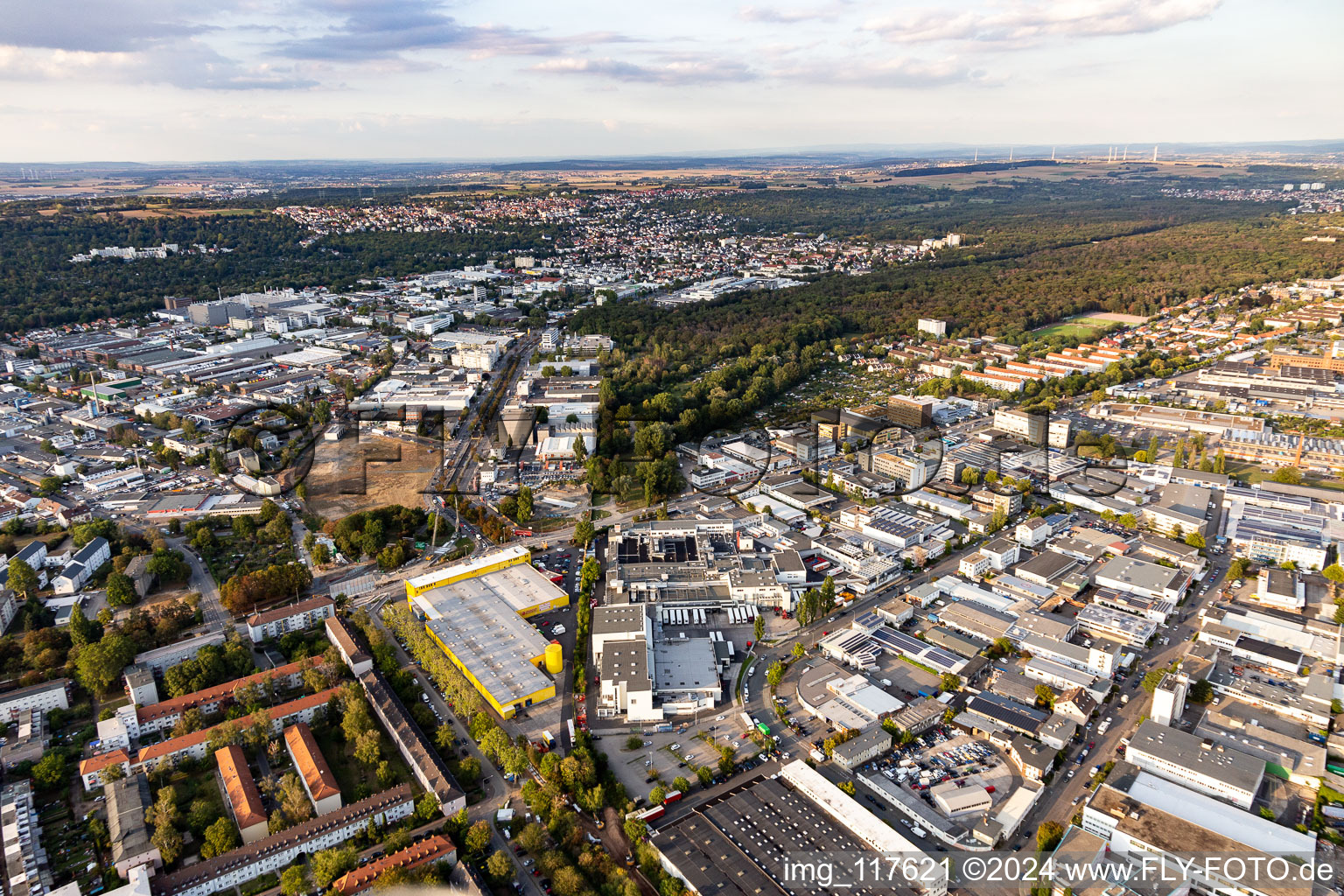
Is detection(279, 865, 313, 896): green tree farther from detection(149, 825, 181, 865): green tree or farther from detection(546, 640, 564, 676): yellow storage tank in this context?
detection(546, 640, 564, 676): yellow storage tank

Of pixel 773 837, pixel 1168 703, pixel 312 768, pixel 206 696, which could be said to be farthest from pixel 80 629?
pixel 1168 703

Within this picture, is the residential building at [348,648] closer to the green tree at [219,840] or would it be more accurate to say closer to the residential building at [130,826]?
the residential building at [130,826]

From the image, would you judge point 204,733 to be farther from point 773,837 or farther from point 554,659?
point 773,837

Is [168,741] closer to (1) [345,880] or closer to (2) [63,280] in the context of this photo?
(1) [345,880]

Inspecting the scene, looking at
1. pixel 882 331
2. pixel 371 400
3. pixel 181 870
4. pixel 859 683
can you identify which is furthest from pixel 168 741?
pixel 882 331

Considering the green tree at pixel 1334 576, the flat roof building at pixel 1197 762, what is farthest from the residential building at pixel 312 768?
the green tree at pixel 1334 576

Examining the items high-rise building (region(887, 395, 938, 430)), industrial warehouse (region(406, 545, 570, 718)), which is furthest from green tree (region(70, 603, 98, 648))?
high-rise building (region(887, 395, 938, 430))
